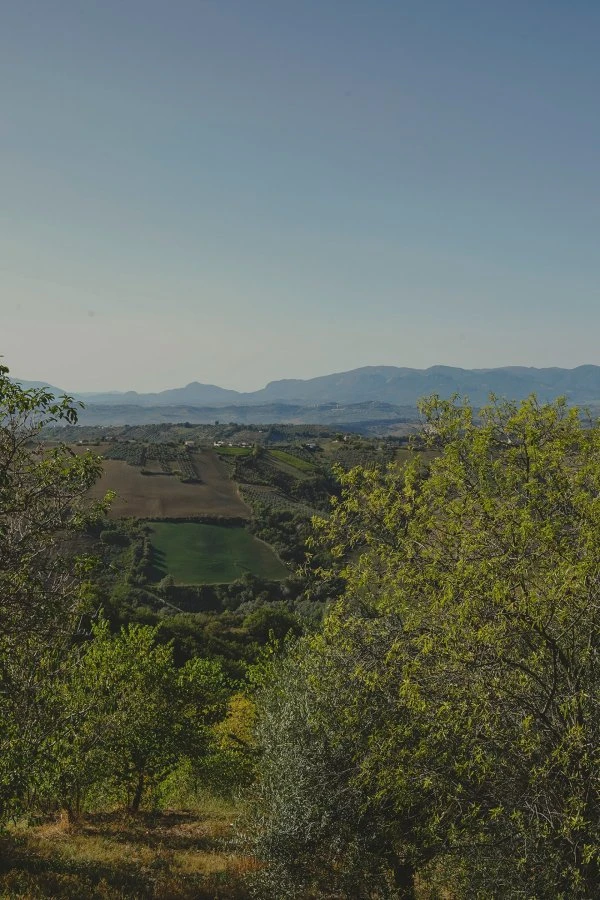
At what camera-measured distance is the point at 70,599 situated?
15.1 m

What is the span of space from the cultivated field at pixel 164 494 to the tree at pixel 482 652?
12623 cm

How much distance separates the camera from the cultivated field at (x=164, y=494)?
146000 millimetres

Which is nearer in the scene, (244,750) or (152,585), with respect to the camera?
(244,750)

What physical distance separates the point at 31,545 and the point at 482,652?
10.7 m

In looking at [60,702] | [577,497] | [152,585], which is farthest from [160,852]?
[152,585]

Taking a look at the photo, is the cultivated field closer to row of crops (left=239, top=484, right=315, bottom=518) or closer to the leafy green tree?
row of crops (left=239, top=484, right=315, bottom=518)

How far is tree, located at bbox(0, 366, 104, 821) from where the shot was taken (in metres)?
13.2

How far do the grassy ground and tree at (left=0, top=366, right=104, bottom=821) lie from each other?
3.35 metres

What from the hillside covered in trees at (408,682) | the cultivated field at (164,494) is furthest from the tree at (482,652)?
the cultivated field at (164,494)

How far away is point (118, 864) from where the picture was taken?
67.9 feet

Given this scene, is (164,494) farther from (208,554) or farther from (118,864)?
(118,864)

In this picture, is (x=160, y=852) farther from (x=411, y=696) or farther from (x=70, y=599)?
(x=411, y=696)

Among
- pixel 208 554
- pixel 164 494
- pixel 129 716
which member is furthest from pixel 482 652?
pixel 164 494

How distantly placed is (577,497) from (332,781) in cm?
1065
